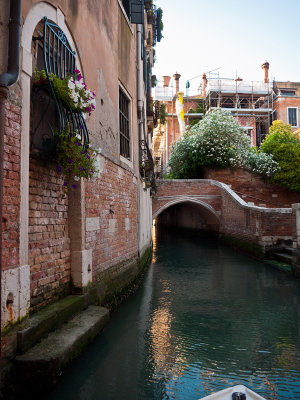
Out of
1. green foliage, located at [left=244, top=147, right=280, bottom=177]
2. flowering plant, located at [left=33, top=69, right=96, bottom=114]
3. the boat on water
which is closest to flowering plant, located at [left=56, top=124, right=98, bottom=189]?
flowering plant, located at [left=33, top=69, right=96, bottom=114]

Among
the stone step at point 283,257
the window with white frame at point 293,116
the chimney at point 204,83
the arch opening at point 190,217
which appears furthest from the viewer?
the chimney at point 204,83

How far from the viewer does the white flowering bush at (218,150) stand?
18.0 metres

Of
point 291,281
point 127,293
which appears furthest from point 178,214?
point 127,293

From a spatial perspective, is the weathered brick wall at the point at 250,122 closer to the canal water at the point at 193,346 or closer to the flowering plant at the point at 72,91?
the canal water at the point at 193,346

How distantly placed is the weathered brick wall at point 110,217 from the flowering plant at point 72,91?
1155mm

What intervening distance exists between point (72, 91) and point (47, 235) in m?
1.43

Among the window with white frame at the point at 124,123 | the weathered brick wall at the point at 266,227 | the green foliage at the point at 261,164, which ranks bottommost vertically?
the weathered brick wall at the point at 266,227

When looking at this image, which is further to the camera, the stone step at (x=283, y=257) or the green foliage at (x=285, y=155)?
the green foliage at (x=285, y=155)

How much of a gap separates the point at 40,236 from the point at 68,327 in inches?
36.5

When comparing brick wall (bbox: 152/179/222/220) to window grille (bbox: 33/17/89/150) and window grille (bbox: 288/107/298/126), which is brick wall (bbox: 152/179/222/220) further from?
window grille (bbox: 33/17/89/150)

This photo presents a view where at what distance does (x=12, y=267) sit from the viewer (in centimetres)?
251

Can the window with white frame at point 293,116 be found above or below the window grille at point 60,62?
above

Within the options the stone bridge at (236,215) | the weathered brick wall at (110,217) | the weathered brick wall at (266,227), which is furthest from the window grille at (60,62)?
the weathered brick wall at (266,227)

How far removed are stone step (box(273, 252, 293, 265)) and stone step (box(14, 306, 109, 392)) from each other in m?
7.41
